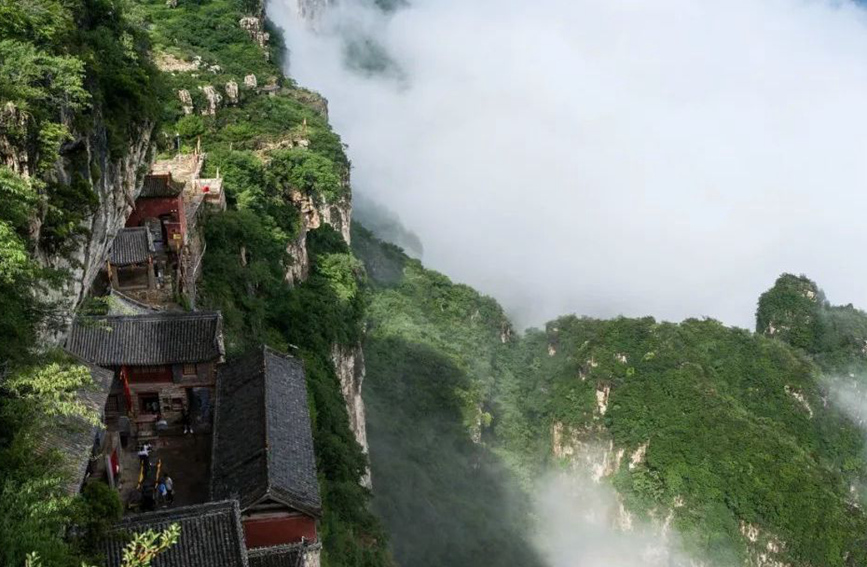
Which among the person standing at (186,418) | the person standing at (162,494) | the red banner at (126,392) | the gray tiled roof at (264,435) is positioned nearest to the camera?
the gray tiled roof at (264,435)

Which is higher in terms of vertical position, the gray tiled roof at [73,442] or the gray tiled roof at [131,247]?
the gray tiled roof at [131,247]

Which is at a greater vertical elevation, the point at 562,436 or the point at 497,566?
the point at 562,436

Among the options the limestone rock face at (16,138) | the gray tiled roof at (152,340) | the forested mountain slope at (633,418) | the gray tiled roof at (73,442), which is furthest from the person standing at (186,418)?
the forested mountain slope at (633,418)

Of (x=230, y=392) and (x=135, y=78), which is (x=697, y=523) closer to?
(x=230, y=392)

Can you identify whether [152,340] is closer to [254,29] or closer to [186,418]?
[186,418]

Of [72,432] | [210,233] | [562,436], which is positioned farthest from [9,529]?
[562,436]

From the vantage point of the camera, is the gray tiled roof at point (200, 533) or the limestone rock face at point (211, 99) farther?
the limestone rock face at point (211, 99)

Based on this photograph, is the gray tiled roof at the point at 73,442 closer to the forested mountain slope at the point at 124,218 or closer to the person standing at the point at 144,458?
the forested mountain slope at the point at 124,218
